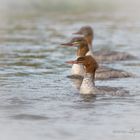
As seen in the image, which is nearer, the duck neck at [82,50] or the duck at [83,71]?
the duck at [83,71]

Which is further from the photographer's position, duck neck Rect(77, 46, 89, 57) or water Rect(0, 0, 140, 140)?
duck neck Rect(77, 46, 89, 57)

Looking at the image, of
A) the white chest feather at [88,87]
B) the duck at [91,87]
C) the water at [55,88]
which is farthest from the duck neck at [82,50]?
the white chest feather at [88,87]

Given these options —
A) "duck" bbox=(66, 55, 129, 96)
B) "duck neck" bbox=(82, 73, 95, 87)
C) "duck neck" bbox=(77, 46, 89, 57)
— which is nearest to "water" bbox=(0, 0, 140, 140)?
"duck" bbox=(66, 55, 129, 96)

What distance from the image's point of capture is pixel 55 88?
16.4m

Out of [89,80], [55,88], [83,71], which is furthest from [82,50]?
[89,80]

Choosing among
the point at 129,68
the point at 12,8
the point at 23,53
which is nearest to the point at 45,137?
the point at 129,68

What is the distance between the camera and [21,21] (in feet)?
111

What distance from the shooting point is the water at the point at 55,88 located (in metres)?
12.3

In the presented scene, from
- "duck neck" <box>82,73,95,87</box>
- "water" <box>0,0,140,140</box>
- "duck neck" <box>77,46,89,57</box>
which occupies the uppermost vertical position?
"duck neck" <box>77,46,89,57</box>

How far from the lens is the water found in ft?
40.5

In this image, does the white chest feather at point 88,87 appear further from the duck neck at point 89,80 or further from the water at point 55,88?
the water at point 55,88

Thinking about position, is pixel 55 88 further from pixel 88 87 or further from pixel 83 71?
pixel 83 71

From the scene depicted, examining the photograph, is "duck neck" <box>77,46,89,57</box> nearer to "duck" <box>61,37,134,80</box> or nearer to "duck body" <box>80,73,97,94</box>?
"duck" <box>61,37,134,80</box>

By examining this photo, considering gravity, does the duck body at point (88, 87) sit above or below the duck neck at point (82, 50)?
below
